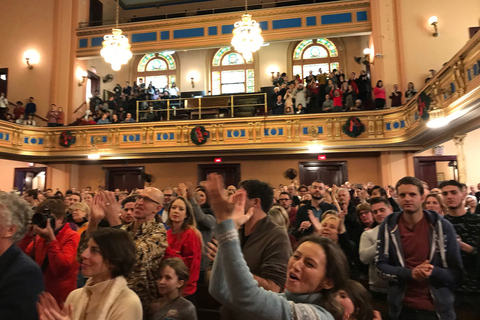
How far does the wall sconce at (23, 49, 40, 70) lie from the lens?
40.7ft

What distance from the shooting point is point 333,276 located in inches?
50.8

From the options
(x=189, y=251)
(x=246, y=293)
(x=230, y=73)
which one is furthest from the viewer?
(x=230, y=73)

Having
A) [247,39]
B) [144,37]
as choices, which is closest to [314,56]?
[144,37]

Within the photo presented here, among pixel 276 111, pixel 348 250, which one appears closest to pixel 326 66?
pixel 276 111

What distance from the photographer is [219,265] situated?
1.27 metres

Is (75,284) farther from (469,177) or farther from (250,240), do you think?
(469,177)

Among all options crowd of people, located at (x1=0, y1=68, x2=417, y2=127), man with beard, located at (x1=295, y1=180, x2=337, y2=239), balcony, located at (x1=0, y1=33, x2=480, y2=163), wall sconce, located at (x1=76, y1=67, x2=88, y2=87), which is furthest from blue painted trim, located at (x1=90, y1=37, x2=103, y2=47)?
man with beard, located at (x1=295, y1=180, x2=337, y2=239)

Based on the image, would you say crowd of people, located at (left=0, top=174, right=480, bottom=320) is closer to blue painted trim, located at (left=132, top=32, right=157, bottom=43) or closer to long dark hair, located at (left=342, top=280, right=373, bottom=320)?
long dark hair, located at (left=342, top=280, right=373, bottom=320)

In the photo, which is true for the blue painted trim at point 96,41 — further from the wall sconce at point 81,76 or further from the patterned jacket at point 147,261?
the patterned jacket at point 147,261

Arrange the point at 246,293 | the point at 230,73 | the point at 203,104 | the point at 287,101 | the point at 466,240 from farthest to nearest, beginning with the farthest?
the point at 230,73
the point at 203,104
the point at 287,101
the point at 466,240
the point at 246,293

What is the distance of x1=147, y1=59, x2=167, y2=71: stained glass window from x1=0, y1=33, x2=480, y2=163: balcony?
4.40m

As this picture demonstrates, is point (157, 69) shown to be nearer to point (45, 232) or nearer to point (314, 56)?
point (314, 56)

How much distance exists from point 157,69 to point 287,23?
6.92 metres

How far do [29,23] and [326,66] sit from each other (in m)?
11.4
